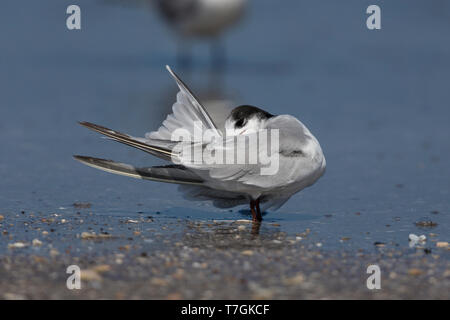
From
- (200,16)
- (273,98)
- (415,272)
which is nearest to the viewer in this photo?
(415,272)

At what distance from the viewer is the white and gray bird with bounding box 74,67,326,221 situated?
165 inches

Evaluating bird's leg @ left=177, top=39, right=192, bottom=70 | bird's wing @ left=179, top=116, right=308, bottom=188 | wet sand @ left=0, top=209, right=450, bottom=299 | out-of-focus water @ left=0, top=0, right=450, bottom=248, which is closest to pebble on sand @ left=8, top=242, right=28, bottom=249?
wet sand @ left=0, top=209, right=450, bottom=299

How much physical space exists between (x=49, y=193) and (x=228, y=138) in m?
1.30

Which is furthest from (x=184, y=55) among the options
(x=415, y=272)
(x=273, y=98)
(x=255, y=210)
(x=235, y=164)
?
(x=415, y=272)

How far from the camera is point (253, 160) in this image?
420cm

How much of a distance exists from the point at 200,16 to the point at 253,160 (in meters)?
6.07

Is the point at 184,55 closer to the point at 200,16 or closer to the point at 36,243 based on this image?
the point at 200,16

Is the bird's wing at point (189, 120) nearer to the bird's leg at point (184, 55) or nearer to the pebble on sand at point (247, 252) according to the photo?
the pebble on sand at point (247, 252)

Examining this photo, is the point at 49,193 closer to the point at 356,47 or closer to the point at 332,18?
the point at 356,47

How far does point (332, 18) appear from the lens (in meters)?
11.7

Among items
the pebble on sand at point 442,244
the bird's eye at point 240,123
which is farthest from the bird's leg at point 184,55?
the pebble on sand at point 442,244

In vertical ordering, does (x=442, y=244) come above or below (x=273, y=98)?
below

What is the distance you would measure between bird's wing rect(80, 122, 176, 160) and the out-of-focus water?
0.59 metres

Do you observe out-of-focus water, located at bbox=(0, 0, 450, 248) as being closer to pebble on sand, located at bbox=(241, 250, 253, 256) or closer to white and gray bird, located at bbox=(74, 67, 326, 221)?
white and gray bird, located at bbox=(74, 67, 326, 221)
